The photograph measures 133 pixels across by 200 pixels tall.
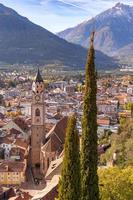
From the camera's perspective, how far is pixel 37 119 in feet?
188

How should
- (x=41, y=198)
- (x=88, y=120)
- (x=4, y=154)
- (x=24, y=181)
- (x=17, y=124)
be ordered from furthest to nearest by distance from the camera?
(x=17, y=124) → (x=4, y=154) → (x=24, y=181) → (x=41, y=198) → (x=88, y=120)

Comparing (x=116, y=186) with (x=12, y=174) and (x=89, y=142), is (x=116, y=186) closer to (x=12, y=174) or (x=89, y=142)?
(x=89, y=142)

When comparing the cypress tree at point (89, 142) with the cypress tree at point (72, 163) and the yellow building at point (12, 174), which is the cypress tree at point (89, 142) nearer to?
the cypress tree at point (72, 163)

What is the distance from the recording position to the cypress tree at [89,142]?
2038 centimetres

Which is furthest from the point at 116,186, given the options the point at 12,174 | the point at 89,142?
the point at 12,174

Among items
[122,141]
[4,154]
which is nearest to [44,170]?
[122,141]

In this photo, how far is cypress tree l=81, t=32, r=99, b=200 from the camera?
20.4 m

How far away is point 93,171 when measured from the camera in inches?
813

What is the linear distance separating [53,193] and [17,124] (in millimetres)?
51745

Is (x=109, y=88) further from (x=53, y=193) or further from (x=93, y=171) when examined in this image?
(x=93, y=171)

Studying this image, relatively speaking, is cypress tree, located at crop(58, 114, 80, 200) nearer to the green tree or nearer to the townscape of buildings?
the green tree

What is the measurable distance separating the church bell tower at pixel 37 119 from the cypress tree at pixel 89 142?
36.2 meters

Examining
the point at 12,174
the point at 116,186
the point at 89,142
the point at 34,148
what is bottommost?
the point at 12,174

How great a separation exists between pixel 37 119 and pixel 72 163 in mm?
37296
